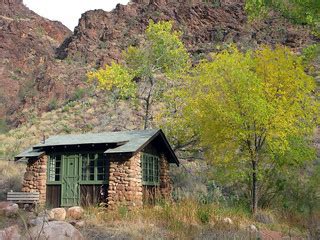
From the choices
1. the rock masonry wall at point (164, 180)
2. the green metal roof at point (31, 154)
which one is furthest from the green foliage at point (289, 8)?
the green metal roof at point (31, 154)

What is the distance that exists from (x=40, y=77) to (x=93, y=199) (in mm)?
44887

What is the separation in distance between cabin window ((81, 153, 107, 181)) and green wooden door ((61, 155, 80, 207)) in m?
0.34

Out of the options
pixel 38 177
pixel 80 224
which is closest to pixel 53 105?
pixel 38 177

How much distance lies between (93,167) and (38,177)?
8.92 ft

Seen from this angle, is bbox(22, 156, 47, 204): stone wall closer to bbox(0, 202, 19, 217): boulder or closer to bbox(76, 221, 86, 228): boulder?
bbox(0, 202, 19, 217): boulder

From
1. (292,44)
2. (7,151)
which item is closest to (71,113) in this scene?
(7,151)

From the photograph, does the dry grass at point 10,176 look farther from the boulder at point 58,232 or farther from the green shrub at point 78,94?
the green shrub at point 78,94

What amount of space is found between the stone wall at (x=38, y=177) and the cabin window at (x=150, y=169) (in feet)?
14.6

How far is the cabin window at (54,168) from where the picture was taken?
737 inches

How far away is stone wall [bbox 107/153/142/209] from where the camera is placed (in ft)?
53.3

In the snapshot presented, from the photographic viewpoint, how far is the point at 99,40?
62.5 meters

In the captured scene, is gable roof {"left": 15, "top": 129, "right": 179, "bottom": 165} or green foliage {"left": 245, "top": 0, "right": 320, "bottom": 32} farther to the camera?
gable roof {"left": 15, "top": 129, "right": 179, "bottom": 165}

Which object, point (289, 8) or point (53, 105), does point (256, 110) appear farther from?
point (53, 105)

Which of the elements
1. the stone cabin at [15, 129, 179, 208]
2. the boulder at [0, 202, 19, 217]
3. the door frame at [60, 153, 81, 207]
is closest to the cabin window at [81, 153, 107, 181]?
the stone cabin at [15, 129, 179, 208]
